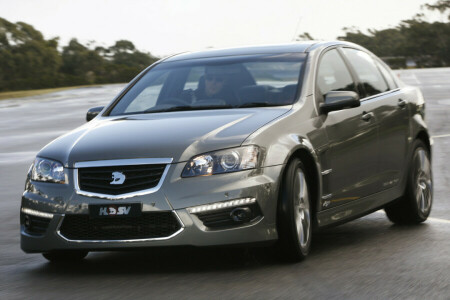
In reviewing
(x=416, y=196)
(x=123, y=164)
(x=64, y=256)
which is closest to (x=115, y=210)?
(x=123, y=164)

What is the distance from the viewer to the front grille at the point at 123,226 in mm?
6445

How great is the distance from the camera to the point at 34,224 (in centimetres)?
685

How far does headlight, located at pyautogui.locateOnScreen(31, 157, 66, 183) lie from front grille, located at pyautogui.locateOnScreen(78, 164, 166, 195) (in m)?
0.22

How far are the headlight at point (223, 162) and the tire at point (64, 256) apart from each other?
Answer: 4.17 ft

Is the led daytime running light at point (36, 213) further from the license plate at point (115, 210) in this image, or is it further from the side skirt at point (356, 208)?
the side skirt at point (356, 208)

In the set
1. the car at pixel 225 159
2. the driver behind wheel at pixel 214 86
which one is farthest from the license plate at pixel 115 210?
the driver behind wheel at pixel 214 86

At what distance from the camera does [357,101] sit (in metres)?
7.63

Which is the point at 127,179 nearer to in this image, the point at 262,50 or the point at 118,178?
the point at 118,178

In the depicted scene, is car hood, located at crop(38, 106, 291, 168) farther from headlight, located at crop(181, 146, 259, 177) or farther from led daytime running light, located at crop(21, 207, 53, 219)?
led daytime running light, located at crop(21, 207, 53, 219)

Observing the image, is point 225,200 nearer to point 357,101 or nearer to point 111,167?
point 111,167

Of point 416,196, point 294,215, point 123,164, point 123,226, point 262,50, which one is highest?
point 262,50

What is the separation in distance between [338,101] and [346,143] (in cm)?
36

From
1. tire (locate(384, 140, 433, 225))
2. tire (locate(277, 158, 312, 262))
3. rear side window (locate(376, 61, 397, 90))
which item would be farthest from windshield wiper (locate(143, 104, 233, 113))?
rear side window (locate(376, 61, 397, 90))

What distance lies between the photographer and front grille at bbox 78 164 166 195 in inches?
255
